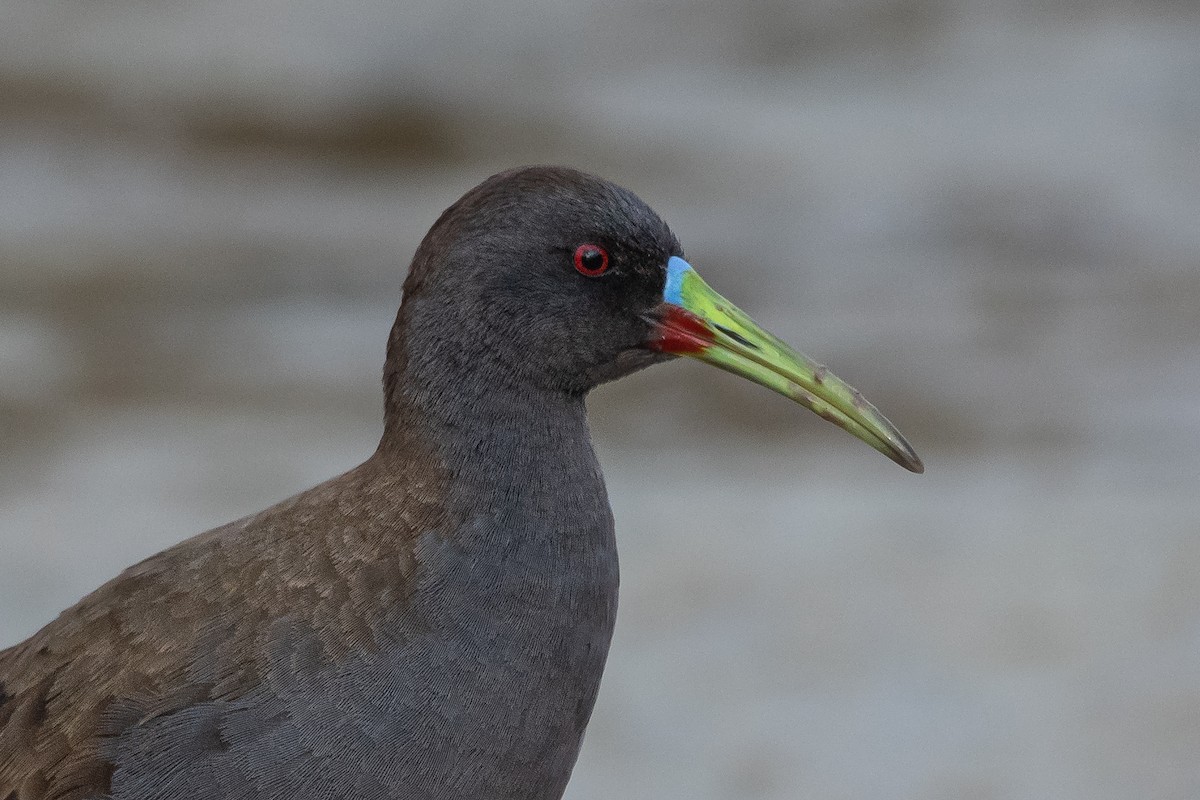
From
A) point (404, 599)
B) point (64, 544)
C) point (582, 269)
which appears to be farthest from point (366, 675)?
point (64, 544)

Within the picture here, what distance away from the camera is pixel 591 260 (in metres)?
3.35

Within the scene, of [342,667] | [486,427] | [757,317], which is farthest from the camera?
[757,317]

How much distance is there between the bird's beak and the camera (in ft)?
11.0

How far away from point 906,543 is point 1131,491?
42.4 inches

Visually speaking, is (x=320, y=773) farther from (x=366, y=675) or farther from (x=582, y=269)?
(x=582, y=269)

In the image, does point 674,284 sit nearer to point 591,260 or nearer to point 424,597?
point 591,260

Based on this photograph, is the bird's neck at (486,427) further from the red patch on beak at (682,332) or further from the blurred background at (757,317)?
the blurred background at (757,317)

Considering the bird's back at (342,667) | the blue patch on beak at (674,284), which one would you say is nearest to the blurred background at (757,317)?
the bird's back at (342,667)

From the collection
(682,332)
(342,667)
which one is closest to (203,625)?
(342,667)

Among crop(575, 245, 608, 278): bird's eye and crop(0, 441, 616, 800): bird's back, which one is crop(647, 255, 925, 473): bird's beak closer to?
crop(575, 245, 608, 278): bird's eye

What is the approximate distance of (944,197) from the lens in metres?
10.1

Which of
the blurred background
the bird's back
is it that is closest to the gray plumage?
the bird's back

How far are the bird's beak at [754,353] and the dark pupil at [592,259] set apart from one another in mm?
132

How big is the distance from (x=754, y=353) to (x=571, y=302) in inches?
13.8
